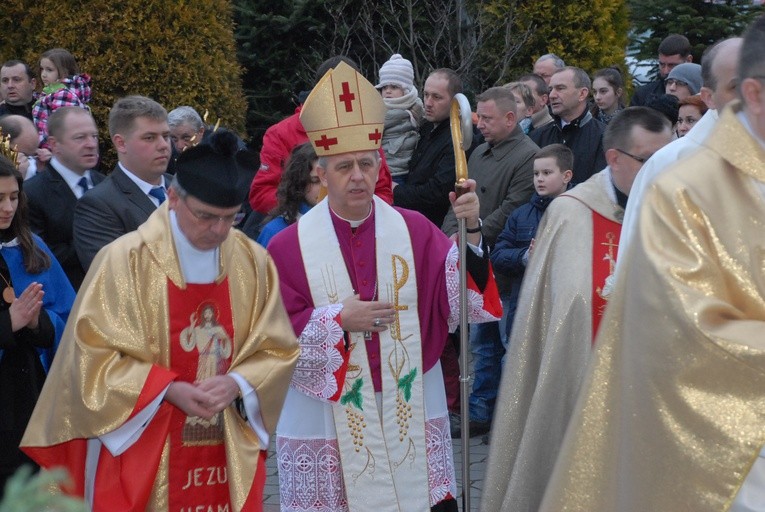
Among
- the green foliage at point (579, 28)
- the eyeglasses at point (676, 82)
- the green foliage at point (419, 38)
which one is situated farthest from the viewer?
the green foliage at point (419, 38)

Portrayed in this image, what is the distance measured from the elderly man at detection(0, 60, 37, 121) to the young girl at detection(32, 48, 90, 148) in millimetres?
312

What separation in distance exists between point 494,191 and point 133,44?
4.81m

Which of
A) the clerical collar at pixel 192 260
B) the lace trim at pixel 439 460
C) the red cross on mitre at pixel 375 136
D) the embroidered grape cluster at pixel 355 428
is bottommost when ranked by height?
the lace trim at pixel 439 460

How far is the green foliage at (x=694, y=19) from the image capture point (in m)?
14.7

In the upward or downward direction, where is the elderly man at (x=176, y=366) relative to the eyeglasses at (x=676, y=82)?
downward

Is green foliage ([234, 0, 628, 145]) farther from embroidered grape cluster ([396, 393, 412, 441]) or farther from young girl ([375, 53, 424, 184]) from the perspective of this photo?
embroidered grape cluster ([396, 393, 412, 441])

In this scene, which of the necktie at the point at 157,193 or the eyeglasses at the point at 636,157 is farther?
the necktie at the point at 157,193

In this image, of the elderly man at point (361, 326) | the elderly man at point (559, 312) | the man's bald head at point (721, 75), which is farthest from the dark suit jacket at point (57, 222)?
the man's bald head at point (721, 75)

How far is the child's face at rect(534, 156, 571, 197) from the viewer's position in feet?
23.7

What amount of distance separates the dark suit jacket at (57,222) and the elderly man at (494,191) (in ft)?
8.46

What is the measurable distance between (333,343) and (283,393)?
0.33 meters

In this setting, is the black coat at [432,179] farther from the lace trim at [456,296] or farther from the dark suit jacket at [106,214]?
the lace trim at [456,296]

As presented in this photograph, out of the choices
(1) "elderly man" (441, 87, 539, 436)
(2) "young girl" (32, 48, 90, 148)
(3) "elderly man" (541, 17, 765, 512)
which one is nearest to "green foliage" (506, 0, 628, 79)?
(1) "elderly man" (441, 87, 539, 436)

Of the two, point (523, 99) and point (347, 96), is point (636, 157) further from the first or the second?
point (523, 99)
